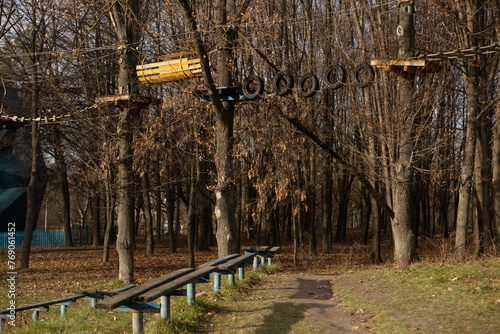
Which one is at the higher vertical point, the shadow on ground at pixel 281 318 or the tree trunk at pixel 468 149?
the tree trunk at pixel 468 149

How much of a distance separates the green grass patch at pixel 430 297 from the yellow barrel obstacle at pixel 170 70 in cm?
618

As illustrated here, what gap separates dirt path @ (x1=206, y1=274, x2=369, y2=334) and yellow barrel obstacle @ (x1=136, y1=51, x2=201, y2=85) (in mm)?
5804

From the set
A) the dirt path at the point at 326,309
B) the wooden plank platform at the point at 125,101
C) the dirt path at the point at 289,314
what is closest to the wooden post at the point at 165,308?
the dirt path at the point at 289,314

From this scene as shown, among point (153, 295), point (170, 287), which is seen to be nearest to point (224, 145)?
point (170, 287)

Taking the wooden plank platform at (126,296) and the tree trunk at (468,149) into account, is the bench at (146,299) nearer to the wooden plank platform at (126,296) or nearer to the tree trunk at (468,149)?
the wooden plank platform at (126,296)

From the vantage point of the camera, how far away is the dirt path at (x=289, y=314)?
5.96 meters

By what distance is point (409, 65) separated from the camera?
1173 cm

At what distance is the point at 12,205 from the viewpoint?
31266 mm

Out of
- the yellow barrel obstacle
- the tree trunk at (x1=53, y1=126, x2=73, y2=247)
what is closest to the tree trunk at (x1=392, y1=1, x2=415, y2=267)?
the yellow barrel obstacle

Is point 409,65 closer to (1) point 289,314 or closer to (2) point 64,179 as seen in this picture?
(1) point 289,314

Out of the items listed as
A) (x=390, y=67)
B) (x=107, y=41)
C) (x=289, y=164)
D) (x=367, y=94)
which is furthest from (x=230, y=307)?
(x=107, y=41)

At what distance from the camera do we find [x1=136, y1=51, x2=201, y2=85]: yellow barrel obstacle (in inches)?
478

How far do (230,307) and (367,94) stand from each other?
Answer: 11524 millimetres

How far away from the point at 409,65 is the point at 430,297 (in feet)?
21.2
